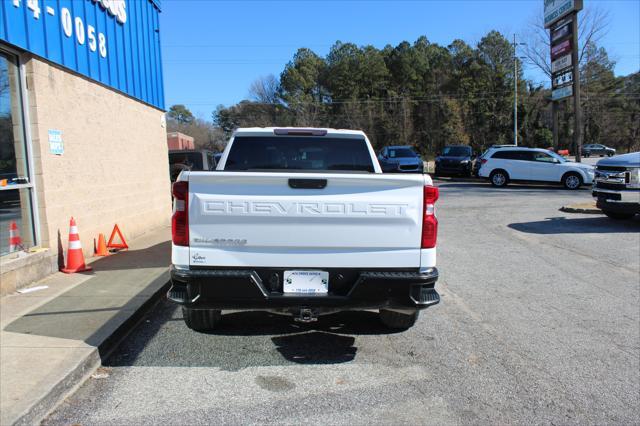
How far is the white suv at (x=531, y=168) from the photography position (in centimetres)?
2111

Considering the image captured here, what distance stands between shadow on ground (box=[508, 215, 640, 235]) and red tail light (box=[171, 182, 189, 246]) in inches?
368

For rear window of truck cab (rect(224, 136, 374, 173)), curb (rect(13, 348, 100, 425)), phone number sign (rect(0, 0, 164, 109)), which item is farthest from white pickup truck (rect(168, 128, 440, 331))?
phone number sign (rect(0, 0, 164, 109))

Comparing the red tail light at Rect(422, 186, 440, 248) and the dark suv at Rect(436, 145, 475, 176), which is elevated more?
the dark suv at Rect(436, 145, 475, 176)

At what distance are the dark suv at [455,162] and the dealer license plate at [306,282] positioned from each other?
81.7ft

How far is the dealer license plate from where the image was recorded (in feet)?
12.5

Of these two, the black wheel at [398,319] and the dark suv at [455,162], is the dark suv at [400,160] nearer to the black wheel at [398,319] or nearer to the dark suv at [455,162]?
the dark suv at [455,162]

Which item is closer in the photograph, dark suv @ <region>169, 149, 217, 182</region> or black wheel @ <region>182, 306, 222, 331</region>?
black wheel @ <region>182, 306, 222, 331</region>

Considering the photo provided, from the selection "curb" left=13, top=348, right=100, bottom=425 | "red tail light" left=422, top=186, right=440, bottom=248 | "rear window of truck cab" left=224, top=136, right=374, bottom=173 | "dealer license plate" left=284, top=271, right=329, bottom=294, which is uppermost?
"rear window of truck cab" left=224, top=136, right=374, bottom=173

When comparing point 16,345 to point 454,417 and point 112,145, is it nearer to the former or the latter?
point 454,417

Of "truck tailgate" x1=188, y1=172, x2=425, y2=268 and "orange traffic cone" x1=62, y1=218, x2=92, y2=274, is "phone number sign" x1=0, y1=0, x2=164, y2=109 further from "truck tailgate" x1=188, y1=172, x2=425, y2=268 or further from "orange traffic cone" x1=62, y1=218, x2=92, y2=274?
"truck tailgate" x1=188, y1=172, x2=425, y2=268

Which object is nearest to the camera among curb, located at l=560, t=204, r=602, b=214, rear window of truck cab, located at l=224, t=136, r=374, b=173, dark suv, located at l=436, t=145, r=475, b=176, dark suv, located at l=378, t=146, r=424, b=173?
rear window of truck cab, located at l=224, t=136, r=374, b=173

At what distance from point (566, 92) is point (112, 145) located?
25115 mm

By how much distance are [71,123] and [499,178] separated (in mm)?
18990

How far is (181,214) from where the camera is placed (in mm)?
3705
